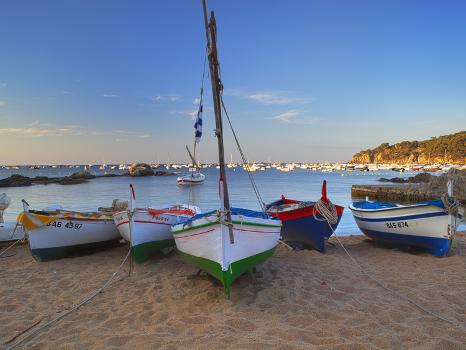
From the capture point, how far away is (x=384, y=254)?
33.4 feet

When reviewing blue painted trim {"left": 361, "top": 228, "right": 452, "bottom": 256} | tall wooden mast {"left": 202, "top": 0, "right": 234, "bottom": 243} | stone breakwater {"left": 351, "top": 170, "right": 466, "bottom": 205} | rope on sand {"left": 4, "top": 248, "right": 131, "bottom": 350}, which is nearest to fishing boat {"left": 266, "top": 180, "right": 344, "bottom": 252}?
blue painted trim {"left": 361, "top": 228, "right": 452, "bottom": 256}

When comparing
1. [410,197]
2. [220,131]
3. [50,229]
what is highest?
[220,131]

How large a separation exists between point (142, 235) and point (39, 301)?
283cm

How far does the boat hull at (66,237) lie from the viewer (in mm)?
9109

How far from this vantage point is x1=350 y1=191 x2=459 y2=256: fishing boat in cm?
919

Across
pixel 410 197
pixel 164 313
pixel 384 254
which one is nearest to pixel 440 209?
pixel 384 254

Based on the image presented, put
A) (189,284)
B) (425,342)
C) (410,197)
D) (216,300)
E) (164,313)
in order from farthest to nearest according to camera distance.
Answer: (410,197) < (189,284) < (216,300) < (164,313) < (425,342)

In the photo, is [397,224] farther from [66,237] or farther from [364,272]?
[66,237]

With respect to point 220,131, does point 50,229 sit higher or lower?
lower

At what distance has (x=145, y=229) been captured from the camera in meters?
8.84

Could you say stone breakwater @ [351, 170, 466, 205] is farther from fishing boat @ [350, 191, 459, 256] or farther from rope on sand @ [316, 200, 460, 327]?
rope on sand @ [316, 200, 460, 327]

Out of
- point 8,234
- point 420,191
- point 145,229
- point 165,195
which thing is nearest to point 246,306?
point 145,229

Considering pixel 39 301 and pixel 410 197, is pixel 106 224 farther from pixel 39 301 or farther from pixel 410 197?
pixel 410 197

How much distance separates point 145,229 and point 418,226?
7.66 m
